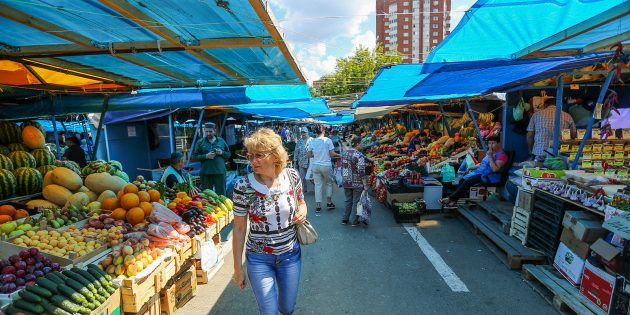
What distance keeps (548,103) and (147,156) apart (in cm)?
1286

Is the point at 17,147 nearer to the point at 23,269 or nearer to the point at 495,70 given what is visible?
the point at 23,269

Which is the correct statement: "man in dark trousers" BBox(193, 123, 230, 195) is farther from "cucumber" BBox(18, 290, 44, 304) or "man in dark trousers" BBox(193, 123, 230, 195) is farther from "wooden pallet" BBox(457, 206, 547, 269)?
"wooden pallet" BBox(457, 206, 547, 269)

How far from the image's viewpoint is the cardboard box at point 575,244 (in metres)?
3.47

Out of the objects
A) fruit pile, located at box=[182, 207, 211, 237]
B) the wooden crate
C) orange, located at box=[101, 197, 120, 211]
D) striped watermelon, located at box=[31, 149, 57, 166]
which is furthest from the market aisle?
striped watermelon, located at box=[31, 149, 57, 166]

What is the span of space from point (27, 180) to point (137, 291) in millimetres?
2427

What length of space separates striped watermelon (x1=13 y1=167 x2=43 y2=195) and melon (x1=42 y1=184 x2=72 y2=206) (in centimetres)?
14

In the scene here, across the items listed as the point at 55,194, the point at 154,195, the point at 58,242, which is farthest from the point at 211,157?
the point at 58,242

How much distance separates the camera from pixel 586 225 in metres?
3.49

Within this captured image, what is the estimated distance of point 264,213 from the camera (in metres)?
2.48

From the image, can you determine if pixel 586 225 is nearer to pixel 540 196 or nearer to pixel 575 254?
pixel 575 254

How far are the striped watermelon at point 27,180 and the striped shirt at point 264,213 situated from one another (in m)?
3.13

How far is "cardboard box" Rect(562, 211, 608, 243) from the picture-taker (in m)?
3.46

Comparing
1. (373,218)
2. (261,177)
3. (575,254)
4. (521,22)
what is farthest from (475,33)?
(373,218)

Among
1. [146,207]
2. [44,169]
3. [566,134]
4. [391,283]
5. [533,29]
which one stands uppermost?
[533,29]
